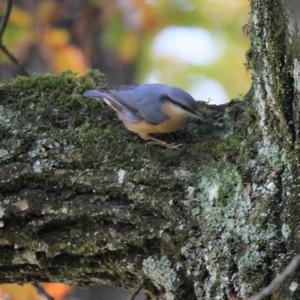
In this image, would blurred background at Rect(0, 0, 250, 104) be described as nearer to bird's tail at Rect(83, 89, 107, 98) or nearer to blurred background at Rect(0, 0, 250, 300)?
blurred background at Rect(0, 0, 250, 300)

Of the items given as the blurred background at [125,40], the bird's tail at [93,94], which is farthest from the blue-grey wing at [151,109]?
the blurred background at [125,40]

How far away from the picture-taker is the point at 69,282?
2.78 metres

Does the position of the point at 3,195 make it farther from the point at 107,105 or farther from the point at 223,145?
the point at 223,145

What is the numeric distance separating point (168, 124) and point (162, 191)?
1.60 feet

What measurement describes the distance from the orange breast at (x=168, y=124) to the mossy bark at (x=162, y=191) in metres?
0.05

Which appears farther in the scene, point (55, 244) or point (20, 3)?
point (20, 3)

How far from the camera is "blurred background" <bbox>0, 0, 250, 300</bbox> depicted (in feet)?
21.2

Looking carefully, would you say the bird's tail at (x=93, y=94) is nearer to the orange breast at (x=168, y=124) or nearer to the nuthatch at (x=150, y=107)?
the nuthatch at (x=150, y=107)

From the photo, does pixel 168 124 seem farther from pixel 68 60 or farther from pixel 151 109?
pixel 68 60

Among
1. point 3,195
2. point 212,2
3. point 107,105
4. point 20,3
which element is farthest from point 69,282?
point 212,2

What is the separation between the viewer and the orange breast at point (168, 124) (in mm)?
2762

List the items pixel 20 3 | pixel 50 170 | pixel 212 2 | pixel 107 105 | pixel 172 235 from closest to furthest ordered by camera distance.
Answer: pixel 172 235 < pixel 50 170 < pixel 107 105 < pixel 20 3 < pixel 212 2

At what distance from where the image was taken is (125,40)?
6852 millimetres

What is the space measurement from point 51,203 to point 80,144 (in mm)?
223
